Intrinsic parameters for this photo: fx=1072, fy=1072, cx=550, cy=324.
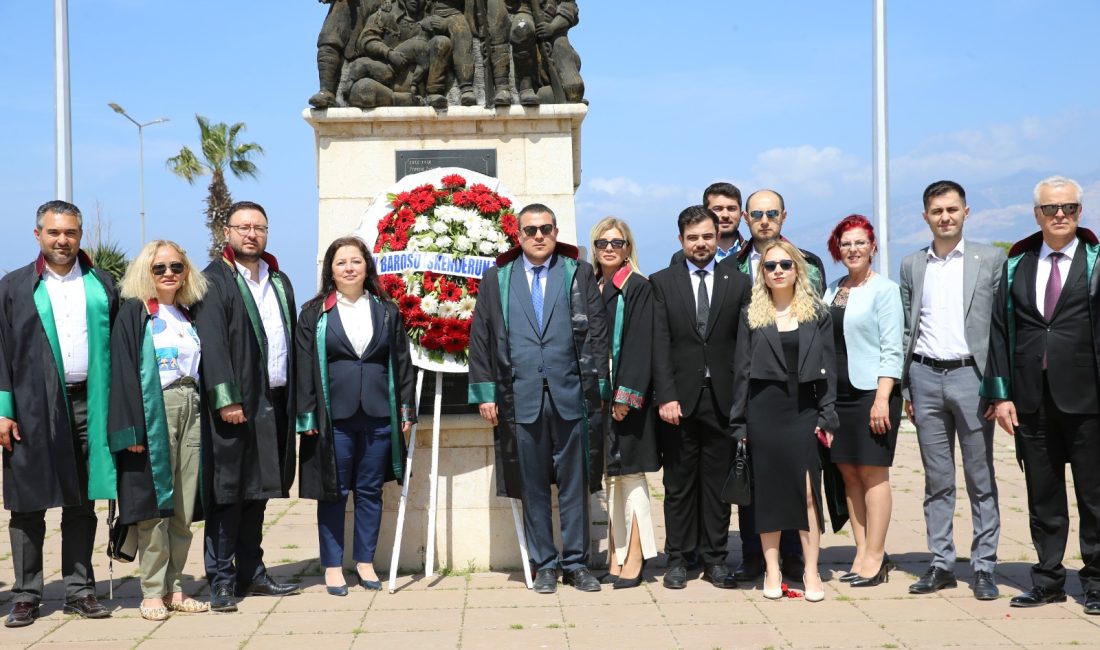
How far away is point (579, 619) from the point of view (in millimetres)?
5395

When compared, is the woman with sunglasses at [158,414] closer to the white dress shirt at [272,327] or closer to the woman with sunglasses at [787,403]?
the white dress shirt at [272,327]

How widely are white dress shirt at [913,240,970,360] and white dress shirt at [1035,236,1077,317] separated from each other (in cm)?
37

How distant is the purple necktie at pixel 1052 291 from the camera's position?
5484mm

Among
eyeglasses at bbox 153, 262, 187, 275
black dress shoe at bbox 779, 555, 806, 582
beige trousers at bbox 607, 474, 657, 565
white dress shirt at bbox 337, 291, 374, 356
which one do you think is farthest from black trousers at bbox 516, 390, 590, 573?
eyeglasses at bbox 153, 262, 187, 275

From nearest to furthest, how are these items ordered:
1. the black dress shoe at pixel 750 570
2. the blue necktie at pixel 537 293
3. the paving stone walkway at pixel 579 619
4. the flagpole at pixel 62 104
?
the paving stone walkway at pixel 579 619, the blue necktie at pixel 537 293, the black dress shoe at pixel 750 570, the flagpole at pixel 62 104

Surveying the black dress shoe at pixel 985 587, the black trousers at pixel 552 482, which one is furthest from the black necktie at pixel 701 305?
the black dress shoe at pixel 985 587

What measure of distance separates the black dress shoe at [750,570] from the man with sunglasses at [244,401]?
2.57 meters

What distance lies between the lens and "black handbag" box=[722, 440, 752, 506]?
18.4ft

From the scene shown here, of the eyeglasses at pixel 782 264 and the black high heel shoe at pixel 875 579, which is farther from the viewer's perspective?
the black high heel shoe at pixel 875 579

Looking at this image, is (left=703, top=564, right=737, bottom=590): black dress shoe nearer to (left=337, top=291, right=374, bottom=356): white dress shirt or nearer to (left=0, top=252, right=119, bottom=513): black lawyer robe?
(left=337, top=291, right=374, bottom=356): white dress shirt

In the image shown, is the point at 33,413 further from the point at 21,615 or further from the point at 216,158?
the point at 216,158

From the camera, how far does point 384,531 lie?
6.64m

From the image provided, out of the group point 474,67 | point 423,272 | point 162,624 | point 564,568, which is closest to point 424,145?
point 474,67

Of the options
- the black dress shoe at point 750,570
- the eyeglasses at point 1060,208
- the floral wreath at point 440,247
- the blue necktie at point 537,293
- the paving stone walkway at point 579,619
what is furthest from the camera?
the floral wreath at point 440,247
